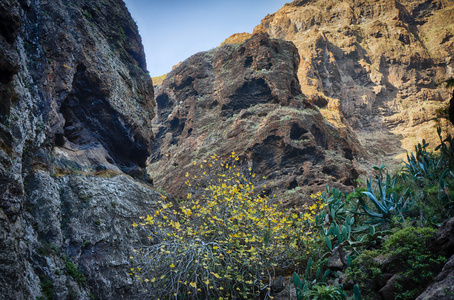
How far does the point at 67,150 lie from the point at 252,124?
13811 millimetres

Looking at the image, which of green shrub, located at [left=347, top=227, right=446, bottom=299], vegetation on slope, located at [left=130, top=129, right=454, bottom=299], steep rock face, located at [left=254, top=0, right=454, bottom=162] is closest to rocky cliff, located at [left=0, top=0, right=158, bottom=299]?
vegetation on slope, located at [left=130, top=129, right=454, bottom=299]

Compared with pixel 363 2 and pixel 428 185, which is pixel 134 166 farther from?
pixel 363 2

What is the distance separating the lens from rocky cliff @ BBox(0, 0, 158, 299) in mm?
5391

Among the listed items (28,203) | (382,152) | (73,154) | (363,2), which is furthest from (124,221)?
(363,2)

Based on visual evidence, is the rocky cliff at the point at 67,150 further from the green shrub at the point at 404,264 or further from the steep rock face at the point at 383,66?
the steep rock face at the point at 383,66

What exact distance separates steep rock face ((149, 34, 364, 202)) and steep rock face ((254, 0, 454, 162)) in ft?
38.3

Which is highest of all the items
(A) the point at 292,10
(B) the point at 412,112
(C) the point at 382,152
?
(A) the point at 292,10

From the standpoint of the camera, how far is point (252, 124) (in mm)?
20719

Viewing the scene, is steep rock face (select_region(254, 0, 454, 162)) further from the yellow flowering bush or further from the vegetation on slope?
the yellow flowering bush

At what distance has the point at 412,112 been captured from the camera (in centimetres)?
3716

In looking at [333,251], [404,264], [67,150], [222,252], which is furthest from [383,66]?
[404,264]

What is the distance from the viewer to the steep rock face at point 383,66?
35938mm

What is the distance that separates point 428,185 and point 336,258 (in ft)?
8.73

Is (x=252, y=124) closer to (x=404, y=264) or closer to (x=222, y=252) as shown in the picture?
(x=222, y=252)
